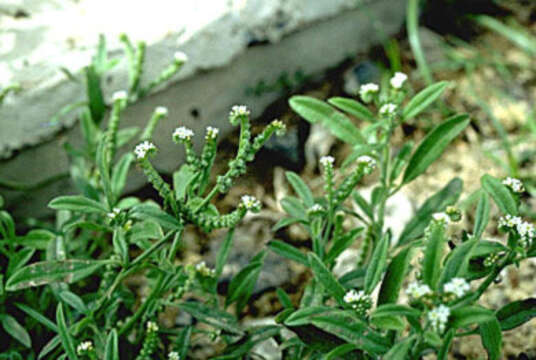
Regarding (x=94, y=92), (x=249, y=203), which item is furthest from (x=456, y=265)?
(x=94, y=92)

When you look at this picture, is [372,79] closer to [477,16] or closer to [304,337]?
[477,16]

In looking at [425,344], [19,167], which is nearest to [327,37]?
[19,167]

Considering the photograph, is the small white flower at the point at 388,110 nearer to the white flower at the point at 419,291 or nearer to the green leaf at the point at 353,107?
the green leaf at the point at 353,107

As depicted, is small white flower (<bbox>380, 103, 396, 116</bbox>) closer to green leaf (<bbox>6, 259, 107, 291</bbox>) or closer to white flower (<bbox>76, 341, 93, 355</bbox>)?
green leaf (<bbox>6, 259, 107, 291</bbox>)

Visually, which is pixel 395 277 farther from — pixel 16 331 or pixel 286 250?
pixel 16 331

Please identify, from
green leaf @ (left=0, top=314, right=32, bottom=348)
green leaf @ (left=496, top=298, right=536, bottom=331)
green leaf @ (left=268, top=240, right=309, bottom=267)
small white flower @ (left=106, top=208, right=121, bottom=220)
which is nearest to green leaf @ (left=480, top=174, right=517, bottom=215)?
green leaf @ (left=496, top=298, right=536, bottom=331)

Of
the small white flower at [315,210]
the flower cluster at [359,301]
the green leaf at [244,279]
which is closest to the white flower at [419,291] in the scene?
the flower cluster at [359,301]
